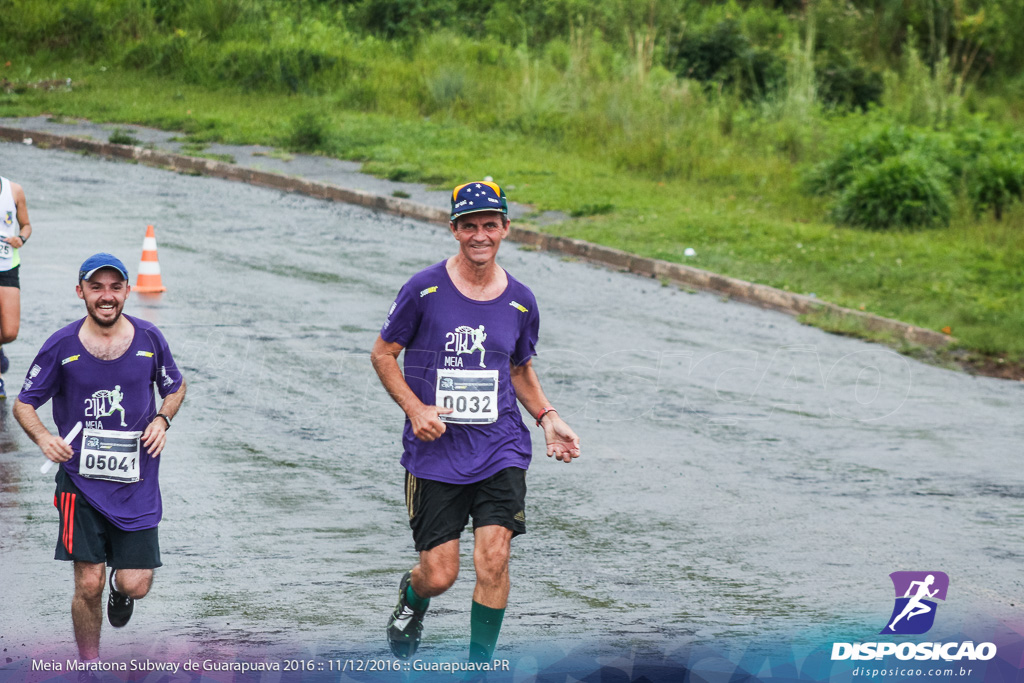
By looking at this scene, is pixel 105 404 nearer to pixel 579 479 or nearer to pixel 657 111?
pixel 579 479

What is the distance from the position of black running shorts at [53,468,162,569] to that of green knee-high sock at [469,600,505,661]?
126cm

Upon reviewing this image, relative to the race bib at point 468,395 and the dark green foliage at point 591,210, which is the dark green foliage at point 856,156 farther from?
the race bib at point 468,395

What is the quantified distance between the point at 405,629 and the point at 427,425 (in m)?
0.93

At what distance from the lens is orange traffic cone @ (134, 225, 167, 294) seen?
41.1 ft

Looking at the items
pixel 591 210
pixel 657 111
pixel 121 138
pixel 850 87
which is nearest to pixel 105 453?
pixel 591 210

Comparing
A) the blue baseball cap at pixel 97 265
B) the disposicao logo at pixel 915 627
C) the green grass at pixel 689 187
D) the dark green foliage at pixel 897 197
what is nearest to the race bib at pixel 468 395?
the blue baseball cap at pixel 97 265

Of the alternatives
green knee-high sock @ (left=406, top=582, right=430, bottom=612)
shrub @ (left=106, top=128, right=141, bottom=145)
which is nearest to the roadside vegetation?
shrub @ (left=106, top=128, right=141, bottom=145)

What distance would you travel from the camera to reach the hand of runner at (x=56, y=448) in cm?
484

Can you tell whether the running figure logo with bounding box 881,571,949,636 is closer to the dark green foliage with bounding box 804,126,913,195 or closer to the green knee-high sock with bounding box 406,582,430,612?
the green knee-high sock with bounding box 406,582,430,612

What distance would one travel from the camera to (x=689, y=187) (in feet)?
71.4

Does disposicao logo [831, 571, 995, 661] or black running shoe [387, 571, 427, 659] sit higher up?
black running shoe [387, 571, 427, 659]

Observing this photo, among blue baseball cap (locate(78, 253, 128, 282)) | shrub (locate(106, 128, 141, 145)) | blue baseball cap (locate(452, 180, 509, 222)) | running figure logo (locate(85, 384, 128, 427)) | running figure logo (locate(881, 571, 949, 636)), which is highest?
blue baseball cap (locate(452, 180, 509, 222))

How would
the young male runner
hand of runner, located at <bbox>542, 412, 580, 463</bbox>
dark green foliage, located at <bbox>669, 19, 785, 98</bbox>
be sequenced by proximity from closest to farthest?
hand of runner, located at <bbox>542, 412, 580, 463</bbox>
the young male runner
dark green foliage, located at <bbox>669, 19, 785, 98</bbox>

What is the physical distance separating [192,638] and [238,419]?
3730 millimetres
